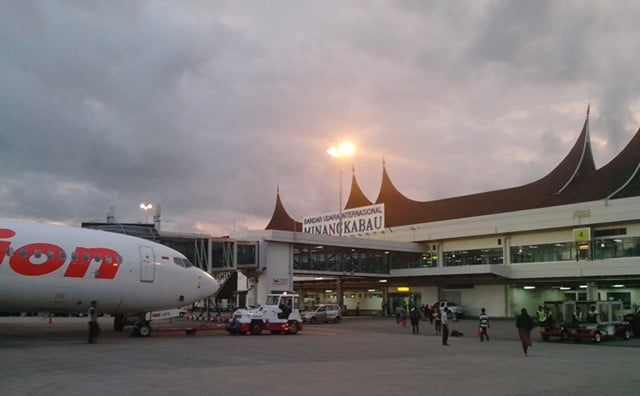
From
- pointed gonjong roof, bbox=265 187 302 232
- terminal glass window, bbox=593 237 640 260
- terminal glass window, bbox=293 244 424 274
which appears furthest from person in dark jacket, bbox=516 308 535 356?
pointed gonjong roof, bbox=265 187 302 232

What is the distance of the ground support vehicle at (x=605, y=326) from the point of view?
28.7m

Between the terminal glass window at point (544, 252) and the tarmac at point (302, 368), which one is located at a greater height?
the terminal glass window at point (544, 252)

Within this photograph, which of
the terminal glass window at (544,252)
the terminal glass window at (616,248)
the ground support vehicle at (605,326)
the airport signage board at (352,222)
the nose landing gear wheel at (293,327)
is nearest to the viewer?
the ground support vehicle at (605,326)

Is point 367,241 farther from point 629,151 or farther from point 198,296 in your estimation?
point 198,296

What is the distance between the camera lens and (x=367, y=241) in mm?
58500

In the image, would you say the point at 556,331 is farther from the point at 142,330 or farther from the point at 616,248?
the point at 616,248

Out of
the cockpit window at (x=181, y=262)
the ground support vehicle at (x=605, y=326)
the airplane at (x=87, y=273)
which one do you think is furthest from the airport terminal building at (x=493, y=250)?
the airplane at (x=87, y=273)

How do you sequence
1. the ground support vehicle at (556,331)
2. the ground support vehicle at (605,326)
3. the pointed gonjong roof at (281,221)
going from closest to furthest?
1. the ground support vehicle at (605,326)
2. the ground support vehicle at (556,331)
3. the pointed gonjong roof at (281,221)

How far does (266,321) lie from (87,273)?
9.82 meters

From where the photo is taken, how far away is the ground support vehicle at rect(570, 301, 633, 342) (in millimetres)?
28703

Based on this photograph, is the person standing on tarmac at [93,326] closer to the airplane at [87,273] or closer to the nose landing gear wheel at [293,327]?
the airplane at [87,273]

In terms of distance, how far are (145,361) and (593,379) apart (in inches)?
448

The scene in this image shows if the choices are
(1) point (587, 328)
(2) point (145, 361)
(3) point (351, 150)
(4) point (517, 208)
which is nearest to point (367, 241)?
(3) point (351, 150)

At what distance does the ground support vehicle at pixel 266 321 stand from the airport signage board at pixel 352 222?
37.9 meters
